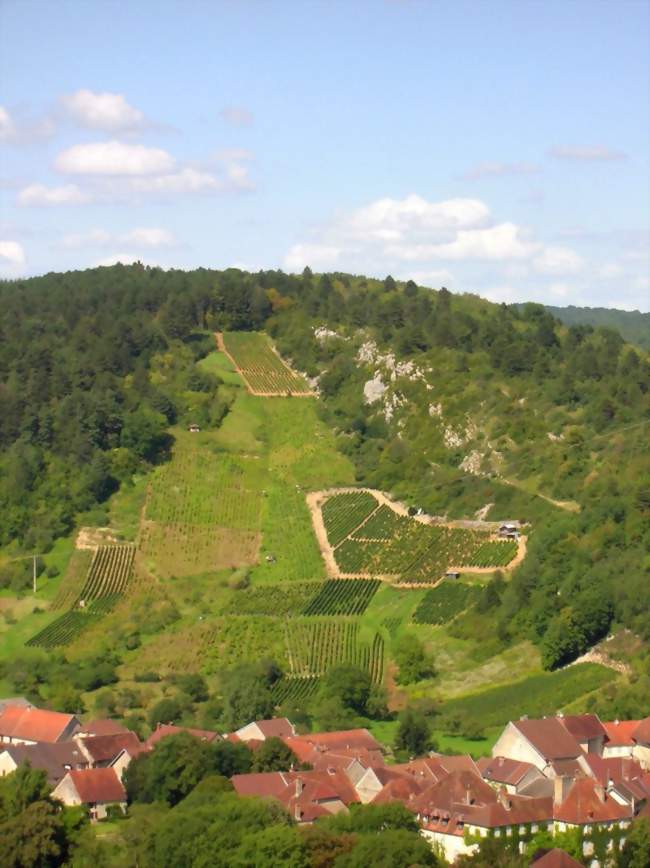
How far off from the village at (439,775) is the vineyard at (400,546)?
20.6 meters

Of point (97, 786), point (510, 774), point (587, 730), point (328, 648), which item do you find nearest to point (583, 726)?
point (587, 730)

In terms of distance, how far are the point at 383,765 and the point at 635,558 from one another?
23049 millimetres

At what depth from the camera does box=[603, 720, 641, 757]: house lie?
64.2 metres

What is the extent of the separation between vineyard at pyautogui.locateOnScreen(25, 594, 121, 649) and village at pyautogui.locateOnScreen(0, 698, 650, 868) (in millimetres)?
13654

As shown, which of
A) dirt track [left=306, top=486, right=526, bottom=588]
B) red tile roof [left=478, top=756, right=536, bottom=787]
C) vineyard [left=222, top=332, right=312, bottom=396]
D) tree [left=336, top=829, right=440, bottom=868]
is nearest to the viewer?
tree [left=336, top=829, right=440, bottom=868]

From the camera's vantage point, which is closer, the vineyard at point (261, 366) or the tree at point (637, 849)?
the tree at point (637, 849)

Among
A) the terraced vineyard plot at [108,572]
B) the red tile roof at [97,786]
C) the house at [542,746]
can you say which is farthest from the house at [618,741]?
the terraced vineyard plot at [108,572]

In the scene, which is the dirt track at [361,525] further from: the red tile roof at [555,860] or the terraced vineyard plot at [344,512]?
the red tile roof at [555,860]

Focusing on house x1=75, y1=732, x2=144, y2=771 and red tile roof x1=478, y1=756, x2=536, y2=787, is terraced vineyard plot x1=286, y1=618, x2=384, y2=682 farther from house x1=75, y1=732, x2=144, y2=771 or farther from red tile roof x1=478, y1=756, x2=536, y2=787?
red tile roof x1=478, y1=756, x2=536, y2=787

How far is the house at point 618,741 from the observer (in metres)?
64.2

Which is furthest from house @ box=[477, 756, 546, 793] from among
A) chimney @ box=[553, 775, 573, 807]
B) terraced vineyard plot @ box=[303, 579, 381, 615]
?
terraced vineyard plot @ box=[303, 579, 381, 615]

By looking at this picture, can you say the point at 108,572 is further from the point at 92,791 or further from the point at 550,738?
the point at 550,738

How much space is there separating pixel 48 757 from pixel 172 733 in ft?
14.6

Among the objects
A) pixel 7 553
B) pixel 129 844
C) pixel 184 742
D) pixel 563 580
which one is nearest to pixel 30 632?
pixel 7 553
